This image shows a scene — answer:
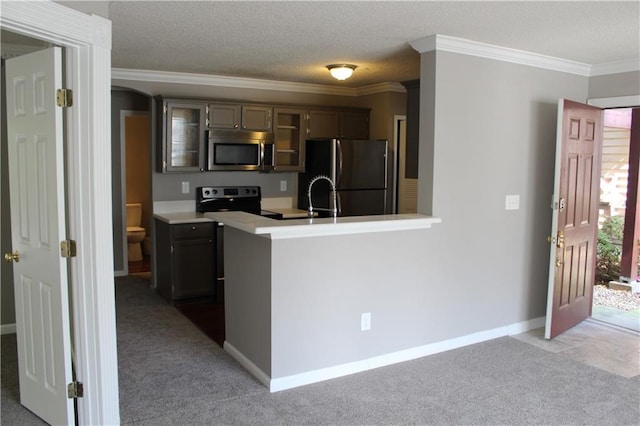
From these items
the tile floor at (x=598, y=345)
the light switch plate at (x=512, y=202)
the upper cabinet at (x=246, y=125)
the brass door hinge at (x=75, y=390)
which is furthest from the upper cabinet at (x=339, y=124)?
the brass door hinge at (x=75, y=390)

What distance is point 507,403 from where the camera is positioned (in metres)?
3.20

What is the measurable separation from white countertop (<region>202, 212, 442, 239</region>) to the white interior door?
1.06m

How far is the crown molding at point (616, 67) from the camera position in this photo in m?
4.36

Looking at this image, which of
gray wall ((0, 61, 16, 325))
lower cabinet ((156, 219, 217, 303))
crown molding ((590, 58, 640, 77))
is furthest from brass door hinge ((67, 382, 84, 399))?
crown molding ((590, 58, 640, 77))

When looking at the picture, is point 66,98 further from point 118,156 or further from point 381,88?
point 381,88

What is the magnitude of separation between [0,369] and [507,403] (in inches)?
128

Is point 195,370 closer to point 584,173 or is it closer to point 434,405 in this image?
point 434,405

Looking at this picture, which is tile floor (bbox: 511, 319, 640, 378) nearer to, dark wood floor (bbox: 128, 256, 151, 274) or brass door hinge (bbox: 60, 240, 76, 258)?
brass door hinge (bbox: 60, 240, 76, 258)

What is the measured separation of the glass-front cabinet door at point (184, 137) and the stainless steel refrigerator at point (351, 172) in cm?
125

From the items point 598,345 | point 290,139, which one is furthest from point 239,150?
point 598,345

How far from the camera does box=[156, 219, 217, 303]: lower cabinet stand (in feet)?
17.0

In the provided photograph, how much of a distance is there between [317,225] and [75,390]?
62.9 inches

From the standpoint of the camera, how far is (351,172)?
5863mm

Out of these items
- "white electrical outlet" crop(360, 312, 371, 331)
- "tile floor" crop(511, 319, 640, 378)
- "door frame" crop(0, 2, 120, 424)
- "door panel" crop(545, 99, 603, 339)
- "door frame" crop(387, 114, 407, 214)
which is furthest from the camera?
"door frame" crop(387, 114, 407, 214)
